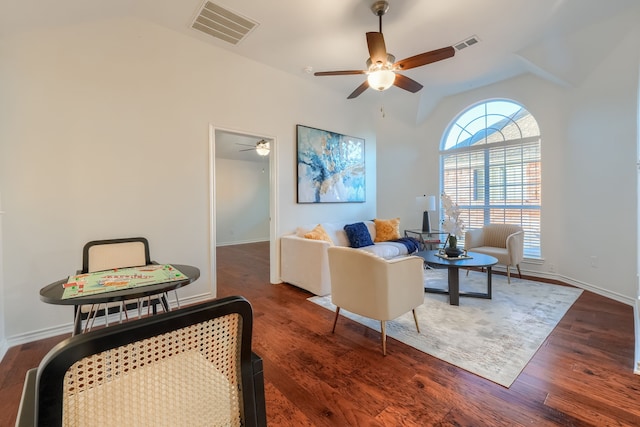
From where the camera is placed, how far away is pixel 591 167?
12.0 feet

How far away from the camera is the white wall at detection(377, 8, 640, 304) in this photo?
127 inches

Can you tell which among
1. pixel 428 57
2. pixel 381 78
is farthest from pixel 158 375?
pixel 428 57

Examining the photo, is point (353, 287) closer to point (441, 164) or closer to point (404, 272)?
point (404, 272)

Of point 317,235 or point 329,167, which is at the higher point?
point 329,167

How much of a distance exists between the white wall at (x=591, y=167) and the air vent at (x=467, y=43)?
145 centimetres

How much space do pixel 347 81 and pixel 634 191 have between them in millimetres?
3875

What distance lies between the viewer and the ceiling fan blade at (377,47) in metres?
2.48

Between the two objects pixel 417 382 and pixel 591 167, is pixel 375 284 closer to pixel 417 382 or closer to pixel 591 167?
pixel 417 382

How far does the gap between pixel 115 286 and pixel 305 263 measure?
2352 millimetres

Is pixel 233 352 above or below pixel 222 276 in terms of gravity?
above

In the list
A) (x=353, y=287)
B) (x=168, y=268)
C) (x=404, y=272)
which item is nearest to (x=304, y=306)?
(x=353, y=287)

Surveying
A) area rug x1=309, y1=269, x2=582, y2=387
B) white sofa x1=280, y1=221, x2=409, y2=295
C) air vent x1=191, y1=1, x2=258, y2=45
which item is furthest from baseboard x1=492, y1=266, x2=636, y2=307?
air vent x1=191, y1=1, x2=258, y2=45

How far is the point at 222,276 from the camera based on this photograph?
14.8ft

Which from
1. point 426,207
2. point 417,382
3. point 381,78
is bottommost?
point 417,382
